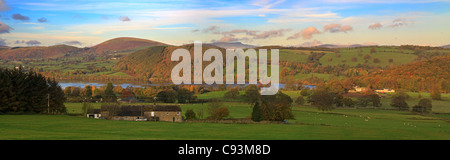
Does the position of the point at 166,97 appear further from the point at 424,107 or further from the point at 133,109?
the point at 424,107

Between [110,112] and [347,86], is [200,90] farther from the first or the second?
[110,112]

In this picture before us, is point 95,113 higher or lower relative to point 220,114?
lower

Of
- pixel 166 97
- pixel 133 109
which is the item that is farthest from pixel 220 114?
pixel 166 97

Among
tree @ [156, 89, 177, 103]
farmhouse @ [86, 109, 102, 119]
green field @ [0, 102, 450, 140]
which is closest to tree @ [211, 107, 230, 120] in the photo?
green field @ [0, 102, 450, 140]

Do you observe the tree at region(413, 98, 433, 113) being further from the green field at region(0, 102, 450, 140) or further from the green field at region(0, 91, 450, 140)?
the green field at region(0, 102, 450, 140)

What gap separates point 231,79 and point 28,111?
147029 mm

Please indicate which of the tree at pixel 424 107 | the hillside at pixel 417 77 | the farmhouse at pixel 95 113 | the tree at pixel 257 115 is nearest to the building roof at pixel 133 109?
the farmhouse at pixel 95 113

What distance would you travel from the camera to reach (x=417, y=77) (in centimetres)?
14038
